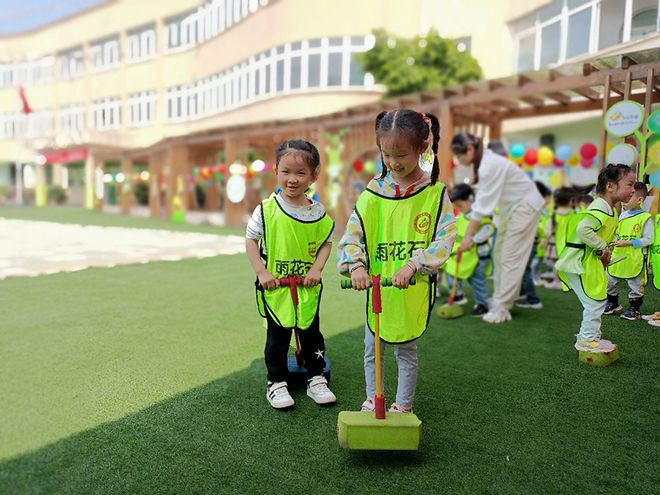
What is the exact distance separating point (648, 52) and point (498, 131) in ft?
19.3

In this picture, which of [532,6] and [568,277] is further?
[532,6]

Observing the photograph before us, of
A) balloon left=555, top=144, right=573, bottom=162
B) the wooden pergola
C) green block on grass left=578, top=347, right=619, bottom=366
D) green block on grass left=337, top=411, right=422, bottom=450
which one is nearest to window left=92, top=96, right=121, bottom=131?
the wooden pergola

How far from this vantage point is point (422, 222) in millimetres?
2480

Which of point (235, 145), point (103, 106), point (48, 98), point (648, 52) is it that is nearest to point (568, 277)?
point (648, 52)

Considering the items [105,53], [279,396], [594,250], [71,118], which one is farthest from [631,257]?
[71,118]

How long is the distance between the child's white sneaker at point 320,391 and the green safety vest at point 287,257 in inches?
13.8

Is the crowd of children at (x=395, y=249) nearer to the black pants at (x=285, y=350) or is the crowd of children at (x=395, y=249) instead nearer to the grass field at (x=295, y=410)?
the black pants at (x=285, y=350)

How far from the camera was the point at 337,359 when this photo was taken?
3766 mm

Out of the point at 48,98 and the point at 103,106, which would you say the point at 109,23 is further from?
the point at 48,98

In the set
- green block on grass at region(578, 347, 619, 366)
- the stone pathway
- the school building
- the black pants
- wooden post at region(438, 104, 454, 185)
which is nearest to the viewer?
the black pants

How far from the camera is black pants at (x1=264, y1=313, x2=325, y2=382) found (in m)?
3.01

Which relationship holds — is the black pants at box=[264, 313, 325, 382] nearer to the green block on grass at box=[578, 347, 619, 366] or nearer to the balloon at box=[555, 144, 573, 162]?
the green block on grass at box=[578, 347, 619, 366]

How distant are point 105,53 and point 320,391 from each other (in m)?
34.2

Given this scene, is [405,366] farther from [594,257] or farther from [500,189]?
[500,189]
